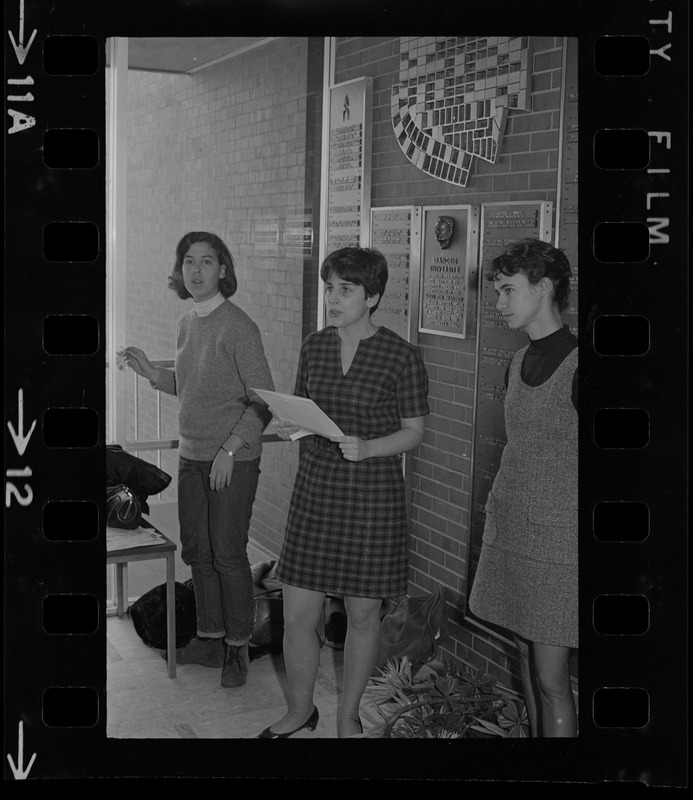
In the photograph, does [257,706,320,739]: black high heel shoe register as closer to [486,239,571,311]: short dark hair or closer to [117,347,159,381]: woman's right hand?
[117,347,159,381]: woman's right hand

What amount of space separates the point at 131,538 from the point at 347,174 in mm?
1355

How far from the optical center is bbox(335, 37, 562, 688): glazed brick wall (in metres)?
3.22

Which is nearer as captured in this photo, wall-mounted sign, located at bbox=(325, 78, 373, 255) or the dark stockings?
the dark stockings

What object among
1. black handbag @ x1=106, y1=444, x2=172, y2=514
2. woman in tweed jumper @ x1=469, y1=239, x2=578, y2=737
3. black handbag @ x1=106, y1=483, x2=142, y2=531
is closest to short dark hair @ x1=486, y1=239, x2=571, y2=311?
woman in tweed jumper @ x1=469, y1=239, x2=578, y2=737

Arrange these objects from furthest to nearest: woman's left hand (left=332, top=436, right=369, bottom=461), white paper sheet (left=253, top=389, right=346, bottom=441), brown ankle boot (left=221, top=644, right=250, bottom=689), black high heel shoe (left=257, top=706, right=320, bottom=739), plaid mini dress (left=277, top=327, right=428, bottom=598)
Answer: brown ankle boot (left=221, top=644, right=250, bottom=689), black high heel shoe (left=257, top=706, right=320, bottom=739), plaid mini dress (left=277, top=327, right=428, bottom=598), woman's left hand (left=332, top=436, right=369, bottom=461), white paper sheet (left=253, top=389, right=346, bottom=441)

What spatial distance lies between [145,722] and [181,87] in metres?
1.96

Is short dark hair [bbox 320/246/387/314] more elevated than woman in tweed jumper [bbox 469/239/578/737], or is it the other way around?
short dark hair [bbox 320/246/387/314]

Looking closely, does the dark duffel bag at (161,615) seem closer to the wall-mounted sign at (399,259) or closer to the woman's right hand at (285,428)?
the woman's right hand at (285,428)

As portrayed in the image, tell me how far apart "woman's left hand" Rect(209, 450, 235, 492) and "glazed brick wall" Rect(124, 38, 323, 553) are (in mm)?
106

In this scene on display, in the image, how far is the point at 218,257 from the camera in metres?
3.33

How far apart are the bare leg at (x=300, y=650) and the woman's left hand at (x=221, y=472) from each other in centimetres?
37
